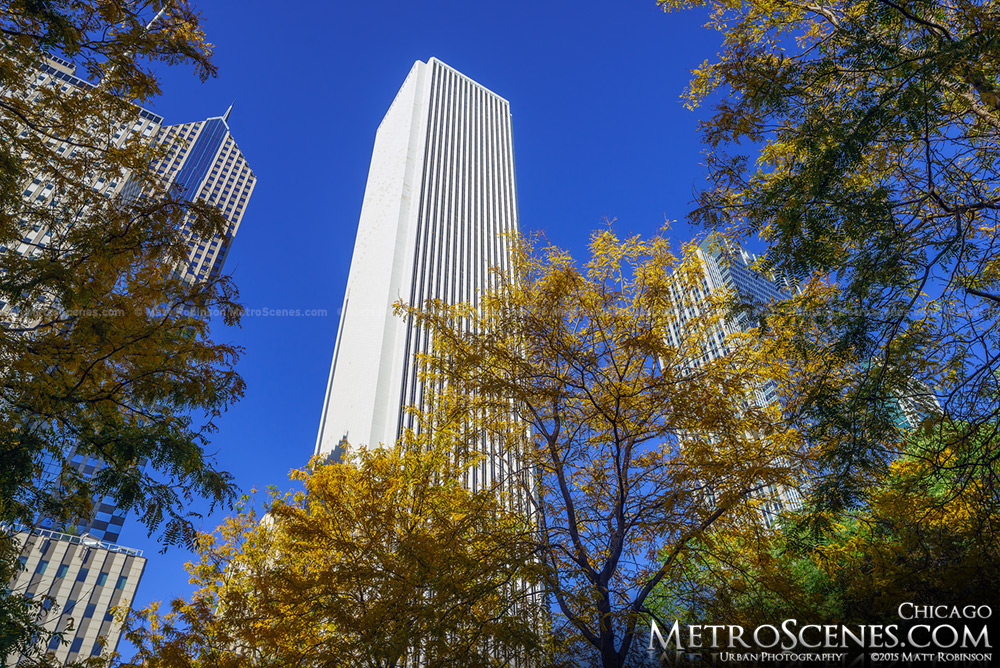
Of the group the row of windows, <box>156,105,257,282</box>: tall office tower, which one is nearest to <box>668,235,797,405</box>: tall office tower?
the row of windows

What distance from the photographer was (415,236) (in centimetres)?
4491

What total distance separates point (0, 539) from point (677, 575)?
7.62m

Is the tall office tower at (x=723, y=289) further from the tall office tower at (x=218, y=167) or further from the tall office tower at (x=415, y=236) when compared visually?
the tall office tower at (x=218, y=167)

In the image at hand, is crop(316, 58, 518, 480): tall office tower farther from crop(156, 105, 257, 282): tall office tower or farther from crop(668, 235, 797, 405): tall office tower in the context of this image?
crop(156, 105, 257, 282): tall office tower

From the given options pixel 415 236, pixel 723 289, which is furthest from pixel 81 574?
pixel 723 289

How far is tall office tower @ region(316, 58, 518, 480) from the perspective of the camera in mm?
38878

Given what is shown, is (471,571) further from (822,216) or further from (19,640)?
(822,216)

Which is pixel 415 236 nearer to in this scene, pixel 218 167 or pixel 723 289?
pixel 723 289

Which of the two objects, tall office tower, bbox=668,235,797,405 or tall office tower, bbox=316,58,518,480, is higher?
tall office tower, bbox=316,58,518,480

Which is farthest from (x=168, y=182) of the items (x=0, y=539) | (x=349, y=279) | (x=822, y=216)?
(x=349, y=279)

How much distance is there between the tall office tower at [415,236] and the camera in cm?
3888

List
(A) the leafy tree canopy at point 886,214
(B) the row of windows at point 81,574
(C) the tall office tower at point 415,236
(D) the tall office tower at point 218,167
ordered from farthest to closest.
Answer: (D) the tall office tower at point 218,167 → (B) the row of windows at point 81,574 → (C) the tall office tower at point 415,236 → (A) the leafy tree canopy at point 886,214

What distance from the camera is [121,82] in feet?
21.1

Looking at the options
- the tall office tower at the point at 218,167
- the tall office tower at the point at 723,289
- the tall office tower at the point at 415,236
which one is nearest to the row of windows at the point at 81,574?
the tall office tower at the point at 415,236
